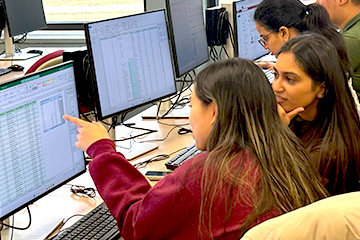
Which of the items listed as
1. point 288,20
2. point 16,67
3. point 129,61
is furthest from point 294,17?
point 16,67

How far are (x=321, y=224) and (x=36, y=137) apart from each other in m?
0.98

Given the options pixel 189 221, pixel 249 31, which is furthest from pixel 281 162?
pixel 249 31

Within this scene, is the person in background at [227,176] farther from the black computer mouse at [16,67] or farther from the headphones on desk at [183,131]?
the black computer mouse at [16,67]

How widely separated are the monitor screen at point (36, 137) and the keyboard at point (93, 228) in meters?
0.12

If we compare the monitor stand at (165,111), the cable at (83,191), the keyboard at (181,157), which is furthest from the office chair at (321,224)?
the monitor stand at (165,111)

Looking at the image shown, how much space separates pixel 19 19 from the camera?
13.5 feet

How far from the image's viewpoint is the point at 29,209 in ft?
6.01

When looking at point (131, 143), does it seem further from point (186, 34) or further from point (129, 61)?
point (186, 34)

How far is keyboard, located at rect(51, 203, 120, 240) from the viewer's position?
1.63 metres

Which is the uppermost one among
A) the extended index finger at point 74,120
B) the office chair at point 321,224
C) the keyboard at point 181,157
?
the office chair at point 321,224

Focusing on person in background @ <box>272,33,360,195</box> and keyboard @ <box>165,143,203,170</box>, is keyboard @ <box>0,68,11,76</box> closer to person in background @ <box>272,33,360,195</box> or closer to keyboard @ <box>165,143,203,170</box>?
keyboard @ <box>165,143,203,170</box>

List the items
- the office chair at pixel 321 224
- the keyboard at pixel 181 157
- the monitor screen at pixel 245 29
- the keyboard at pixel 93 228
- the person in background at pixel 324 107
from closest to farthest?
the office chair at pixel 321 224 < the keyboard at pixel 93 228 < the person in background at pixel 324 107 < the keyboard at pixel 181 157 < the monitor screen at pixel 245 29

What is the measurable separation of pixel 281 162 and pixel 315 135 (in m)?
0.55

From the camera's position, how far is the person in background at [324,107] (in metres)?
1.89
